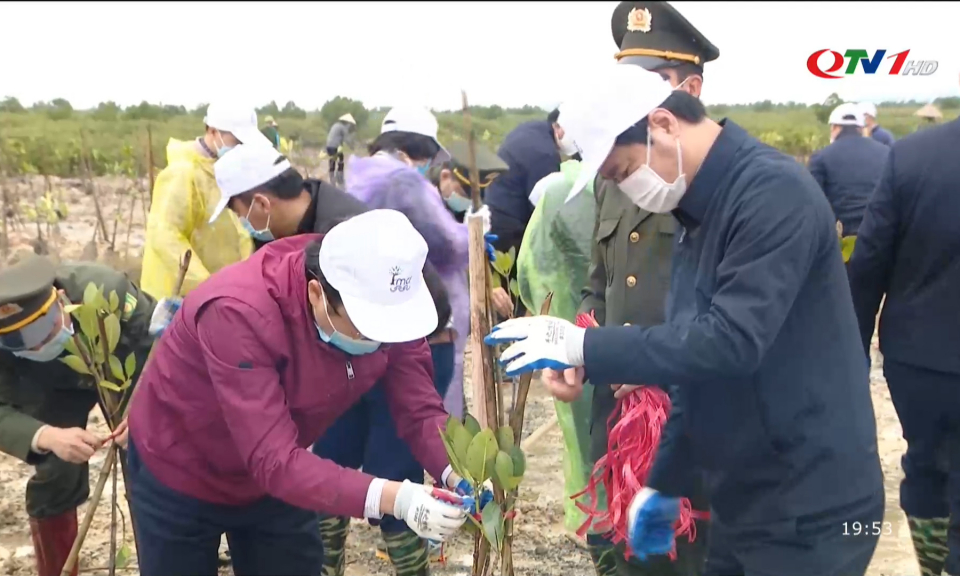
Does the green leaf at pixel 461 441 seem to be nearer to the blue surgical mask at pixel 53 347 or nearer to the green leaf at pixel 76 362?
the green leaf at pixel 76 362

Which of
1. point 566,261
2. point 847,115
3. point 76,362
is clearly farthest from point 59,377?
point 847,115

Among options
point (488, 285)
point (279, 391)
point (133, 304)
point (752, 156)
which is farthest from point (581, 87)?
point (133, 304)

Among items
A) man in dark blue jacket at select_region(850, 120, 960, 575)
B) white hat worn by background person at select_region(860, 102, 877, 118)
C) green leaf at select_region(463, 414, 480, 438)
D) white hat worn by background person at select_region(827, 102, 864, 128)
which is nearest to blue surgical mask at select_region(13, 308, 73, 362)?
green leaf at select_region(463, 414, 480, 438)

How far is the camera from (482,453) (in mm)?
1432

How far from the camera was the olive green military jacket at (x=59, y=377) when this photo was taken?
2.28 m

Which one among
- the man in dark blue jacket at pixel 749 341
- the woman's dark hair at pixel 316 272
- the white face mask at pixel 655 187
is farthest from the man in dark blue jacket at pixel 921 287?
the woman's dark hair at pixel 316 272

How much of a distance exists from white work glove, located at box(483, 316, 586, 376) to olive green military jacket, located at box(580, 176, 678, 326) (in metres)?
0.72

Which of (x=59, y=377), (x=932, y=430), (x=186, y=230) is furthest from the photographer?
(x=186, y=230)

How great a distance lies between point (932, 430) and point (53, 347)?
8.09ft

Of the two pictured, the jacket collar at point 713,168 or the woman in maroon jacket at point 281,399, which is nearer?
the jacket collar at point 713,168

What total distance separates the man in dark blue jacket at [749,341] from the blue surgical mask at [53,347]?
139 cm

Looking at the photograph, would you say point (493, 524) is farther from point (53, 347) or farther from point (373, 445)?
point (53, 347)

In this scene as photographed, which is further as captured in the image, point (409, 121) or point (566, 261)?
point (409, 121)

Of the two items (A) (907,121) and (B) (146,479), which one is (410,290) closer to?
(B) (146,479)
